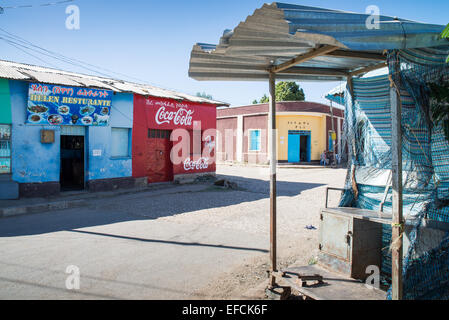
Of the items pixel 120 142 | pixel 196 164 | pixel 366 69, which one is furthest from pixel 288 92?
pixel 366 69

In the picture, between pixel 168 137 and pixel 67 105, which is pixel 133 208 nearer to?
pixel 67 105

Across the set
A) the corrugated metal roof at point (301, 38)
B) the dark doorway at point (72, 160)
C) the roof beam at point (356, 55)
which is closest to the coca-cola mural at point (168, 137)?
the dark doorway at point (72, 160)

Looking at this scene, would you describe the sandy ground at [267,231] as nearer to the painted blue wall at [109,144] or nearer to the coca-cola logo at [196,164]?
the coca-cola logo at [196,164]

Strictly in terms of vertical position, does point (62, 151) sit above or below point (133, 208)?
above

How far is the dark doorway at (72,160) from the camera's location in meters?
13.4

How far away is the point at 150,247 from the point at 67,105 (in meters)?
7.82

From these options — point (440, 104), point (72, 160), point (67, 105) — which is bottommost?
point (72, 160)

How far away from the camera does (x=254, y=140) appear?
2830 centimetres

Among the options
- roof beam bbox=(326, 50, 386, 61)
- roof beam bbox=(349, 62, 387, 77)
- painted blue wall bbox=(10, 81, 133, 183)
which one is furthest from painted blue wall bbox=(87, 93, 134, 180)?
roof beam bbox=(326, 50, 386, 61)

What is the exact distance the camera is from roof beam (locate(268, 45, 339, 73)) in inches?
131

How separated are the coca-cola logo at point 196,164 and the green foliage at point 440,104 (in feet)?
41.2

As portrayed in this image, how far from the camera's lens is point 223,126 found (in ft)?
104

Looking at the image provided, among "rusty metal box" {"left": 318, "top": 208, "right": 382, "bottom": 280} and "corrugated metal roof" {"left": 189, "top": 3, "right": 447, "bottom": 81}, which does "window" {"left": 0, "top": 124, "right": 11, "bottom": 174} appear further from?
"rusty metal box" {"left": 318, "top": 208, "right": 382, "bottom": 280}
